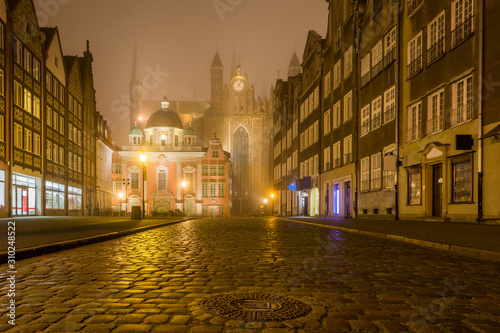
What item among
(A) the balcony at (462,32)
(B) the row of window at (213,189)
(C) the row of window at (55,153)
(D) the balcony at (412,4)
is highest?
(D) the balcony at (412,4)

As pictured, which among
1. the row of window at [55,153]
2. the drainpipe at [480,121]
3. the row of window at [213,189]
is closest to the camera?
the drainpipe at [480,121]

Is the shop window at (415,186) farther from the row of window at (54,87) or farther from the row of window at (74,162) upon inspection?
the row of window at (74,162)

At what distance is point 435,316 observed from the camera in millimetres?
3871

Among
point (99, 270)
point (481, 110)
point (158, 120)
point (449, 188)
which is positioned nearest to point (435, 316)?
point (99, 270)

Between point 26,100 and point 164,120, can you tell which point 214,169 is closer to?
point 164,120

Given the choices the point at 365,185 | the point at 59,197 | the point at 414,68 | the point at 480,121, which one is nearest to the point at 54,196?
the point at 59,197

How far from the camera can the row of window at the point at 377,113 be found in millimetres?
23109

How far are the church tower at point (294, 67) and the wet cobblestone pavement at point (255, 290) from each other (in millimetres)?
98921

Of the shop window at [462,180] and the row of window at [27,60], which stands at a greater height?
the row of window at [27,60]

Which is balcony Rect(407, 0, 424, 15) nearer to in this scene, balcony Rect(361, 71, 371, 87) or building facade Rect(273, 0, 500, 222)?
building facade Rect(273, 0, 500, 222)

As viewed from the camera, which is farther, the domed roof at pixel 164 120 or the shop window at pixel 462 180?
the domed roof at pixel 164 120

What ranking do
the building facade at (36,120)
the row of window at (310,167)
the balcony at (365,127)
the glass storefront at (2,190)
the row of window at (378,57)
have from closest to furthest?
the row of window at (378,57) → the balcony at (365,127) → the glass storefront at (2,190) → the building facade at (36,120) → the row of window at (310,167)

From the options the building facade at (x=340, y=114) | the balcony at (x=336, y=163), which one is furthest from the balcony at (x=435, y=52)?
the balcony at (x=336, y=163)

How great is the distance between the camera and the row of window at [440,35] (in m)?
16.8
